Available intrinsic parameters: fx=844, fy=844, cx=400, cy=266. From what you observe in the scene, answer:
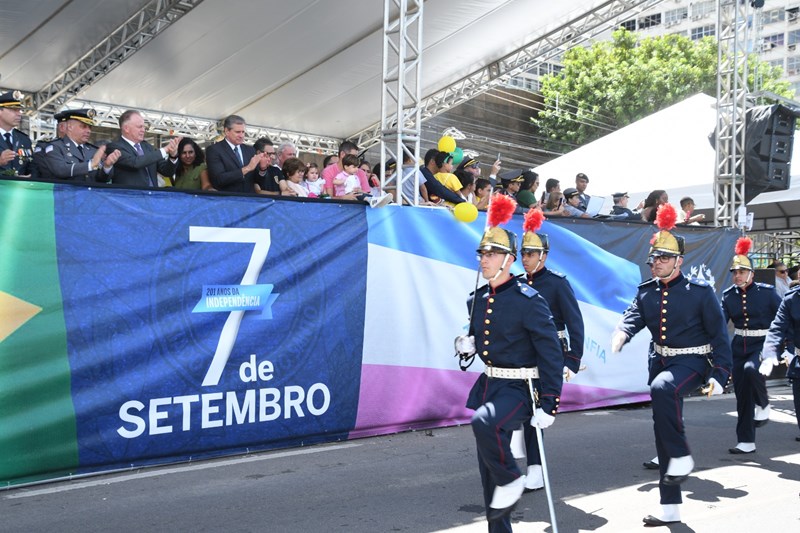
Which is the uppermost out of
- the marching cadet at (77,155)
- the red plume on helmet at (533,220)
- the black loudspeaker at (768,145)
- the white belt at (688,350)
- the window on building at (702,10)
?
the window on building at (702,10)

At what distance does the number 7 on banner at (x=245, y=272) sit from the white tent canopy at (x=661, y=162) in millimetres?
9803

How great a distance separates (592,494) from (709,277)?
241 inches

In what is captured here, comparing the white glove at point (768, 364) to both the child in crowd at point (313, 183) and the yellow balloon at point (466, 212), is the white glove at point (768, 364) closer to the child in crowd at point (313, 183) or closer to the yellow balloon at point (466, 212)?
the yellow balloon at point (466, 212)

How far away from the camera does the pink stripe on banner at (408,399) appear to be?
8.13 m

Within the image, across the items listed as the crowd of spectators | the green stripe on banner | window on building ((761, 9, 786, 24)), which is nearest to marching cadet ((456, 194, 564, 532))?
the crowd of spectators

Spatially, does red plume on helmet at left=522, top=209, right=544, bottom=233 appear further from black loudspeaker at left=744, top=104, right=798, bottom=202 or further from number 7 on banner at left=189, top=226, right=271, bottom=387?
black loudspeaker at left=744, top=104, right=798, bottom=202

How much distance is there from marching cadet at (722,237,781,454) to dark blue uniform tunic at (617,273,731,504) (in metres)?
2.13

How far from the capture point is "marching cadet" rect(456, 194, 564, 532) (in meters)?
5.01

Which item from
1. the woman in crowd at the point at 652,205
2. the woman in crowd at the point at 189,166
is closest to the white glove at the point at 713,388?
the woman in crowd at the point at 189,166

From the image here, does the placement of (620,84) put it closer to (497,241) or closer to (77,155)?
(77,155)

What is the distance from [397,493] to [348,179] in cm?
450

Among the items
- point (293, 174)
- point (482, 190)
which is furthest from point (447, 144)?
point (293, 174)

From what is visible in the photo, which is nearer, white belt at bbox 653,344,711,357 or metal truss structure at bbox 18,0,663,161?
white belt at bbox 653,344,711,357

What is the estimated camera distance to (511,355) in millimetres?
5254
